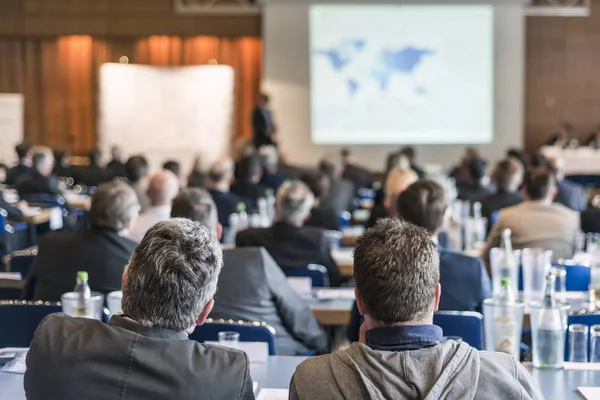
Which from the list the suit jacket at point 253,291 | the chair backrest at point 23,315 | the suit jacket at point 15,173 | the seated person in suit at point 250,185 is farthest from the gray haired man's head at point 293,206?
the suit jacket at point 15,173

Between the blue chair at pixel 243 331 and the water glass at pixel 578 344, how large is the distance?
96 cm

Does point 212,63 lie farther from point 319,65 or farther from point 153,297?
point 153,297

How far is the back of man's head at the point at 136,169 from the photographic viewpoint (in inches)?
329

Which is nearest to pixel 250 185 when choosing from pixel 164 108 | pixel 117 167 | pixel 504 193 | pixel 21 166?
pixel 504 193

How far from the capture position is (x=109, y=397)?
2.08 meters

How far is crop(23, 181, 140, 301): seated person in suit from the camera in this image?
415cm

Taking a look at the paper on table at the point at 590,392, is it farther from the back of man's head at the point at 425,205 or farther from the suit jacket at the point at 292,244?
the suit jacket at the point at 292,244

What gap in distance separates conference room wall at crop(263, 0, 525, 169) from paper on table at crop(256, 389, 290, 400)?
43.9ft

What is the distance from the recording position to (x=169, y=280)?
2.14 metres

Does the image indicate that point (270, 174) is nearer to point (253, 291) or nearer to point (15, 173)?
point (15, 173)

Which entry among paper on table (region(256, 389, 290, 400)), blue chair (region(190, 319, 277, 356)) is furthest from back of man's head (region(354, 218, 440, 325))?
blue chair (region(190, 319, 277, 356))

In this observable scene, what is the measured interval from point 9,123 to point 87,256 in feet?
42.7

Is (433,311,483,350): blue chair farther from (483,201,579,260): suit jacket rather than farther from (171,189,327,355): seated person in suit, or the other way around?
(483,201,579,260): suit jacket

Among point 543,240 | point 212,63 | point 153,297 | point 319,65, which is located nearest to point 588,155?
point 319,65
